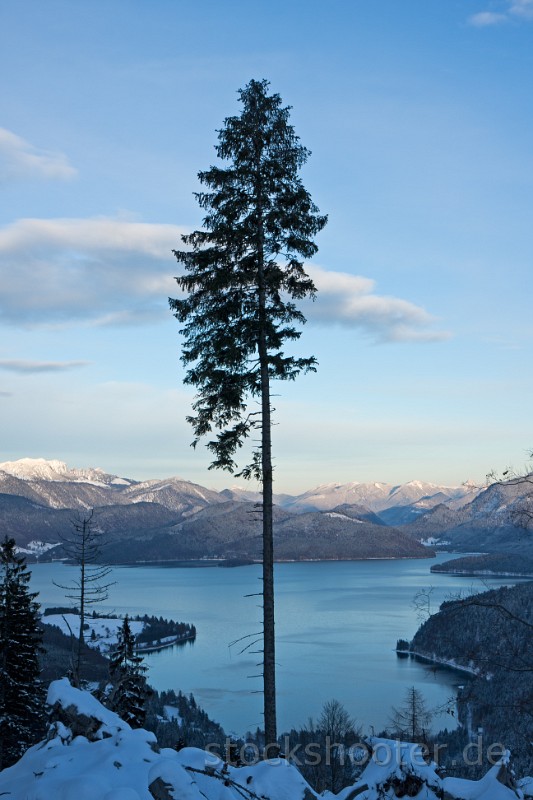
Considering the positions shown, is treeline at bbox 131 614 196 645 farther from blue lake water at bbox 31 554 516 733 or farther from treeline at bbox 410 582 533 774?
treeline at bbox 410 582 533 774

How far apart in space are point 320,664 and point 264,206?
110 m

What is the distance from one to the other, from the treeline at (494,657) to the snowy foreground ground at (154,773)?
0.98 metres

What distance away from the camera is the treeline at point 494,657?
970 cm

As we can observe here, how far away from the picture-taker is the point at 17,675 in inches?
1062

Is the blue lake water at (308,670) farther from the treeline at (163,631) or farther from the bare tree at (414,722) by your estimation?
the bare tree at (414,722)

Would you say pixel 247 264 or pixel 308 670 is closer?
pixel 247 264

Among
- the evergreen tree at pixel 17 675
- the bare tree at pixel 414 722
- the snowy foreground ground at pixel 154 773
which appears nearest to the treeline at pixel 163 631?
the bare tree at pixel 414 722

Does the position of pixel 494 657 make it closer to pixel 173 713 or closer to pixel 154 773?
pixel 154 773

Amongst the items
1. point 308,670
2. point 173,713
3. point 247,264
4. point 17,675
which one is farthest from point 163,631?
point 247,264

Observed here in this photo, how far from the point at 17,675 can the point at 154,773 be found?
2337 centimetres

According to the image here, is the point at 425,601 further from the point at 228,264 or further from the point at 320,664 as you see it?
the point at 320,664

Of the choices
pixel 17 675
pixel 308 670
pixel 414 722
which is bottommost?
pixel 308 670

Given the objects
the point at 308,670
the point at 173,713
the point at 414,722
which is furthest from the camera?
the point at 308,670

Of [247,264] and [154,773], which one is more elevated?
[247,264]
